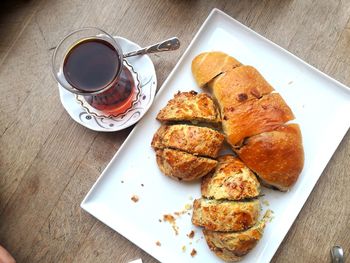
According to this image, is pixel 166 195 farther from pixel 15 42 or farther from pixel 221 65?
pixel 15 42

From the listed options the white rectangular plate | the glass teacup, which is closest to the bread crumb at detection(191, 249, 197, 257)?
the white rectangular plate

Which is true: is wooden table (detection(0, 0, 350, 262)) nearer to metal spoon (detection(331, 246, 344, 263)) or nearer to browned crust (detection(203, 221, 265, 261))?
metal spoon (detection(331, 246, 344, 263))

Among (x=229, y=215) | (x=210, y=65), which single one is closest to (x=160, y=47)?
(x=210, y=65)

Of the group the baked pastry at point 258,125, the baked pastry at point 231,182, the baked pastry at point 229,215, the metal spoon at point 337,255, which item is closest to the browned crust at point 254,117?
the baked pastry at point 258,125

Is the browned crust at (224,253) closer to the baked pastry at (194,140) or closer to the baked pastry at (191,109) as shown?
the baked pastry at (194,140)

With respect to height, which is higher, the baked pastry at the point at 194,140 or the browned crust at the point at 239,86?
the browned crust at the point at 239,86

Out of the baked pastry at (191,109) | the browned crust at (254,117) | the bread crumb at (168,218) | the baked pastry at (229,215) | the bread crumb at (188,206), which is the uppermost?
the browned crust at (254,117)

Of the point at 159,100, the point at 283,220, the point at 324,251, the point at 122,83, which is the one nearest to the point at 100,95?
the point at 122,83
